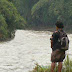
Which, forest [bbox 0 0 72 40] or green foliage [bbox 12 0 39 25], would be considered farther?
green foliage [bbox 12 0 39 25]

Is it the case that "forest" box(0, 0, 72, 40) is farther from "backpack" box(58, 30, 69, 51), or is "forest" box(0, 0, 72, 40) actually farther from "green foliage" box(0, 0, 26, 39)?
"backpack" box(58, 30, 69, 51)

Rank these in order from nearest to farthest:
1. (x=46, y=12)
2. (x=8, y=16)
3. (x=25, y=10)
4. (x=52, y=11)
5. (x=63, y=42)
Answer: (x=63, y=42)
(x=8, y=16)
(x=52, y=11)
(x=46, y=12)
(x=25, y=10)

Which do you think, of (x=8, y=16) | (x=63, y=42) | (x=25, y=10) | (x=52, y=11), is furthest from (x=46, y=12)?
(x=63, y=42)

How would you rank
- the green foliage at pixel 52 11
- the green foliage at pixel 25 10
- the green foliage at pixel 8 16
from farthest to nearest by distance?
the green foliage at pixel 25 10 → the green foliage at pixel 52 11 → the green foliage at pixel 8 16

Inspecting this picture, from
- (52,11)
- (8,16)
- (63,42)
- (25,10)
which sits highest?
(25,10)

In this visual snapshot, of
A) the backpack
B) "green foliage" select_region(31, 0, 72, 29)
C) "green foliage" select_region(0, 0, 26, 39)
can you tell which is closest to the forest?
"green foliage" select_region(31, 0, 72, 29)

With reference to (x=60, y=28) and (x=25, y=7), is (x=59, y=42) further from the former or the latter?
(x=25, y=7)

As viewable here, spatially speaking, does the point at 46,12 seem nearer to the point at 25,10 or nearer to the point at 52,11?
the point at 52,11

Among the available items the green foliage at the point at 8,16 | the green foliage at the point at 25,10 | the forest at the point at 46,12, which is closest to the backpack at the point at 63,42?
the green foliage at the point at 8,16

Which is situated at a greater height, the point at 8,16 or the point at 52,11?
the point at 52,11

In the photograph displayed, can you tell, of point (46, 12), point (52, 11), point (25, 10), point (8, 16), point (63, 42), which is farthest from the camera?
point (25, 10)

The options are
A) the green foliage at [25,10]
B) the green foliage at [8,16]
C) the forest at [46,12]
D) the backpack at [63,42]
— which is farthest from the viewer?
the green foliage at [25,10]

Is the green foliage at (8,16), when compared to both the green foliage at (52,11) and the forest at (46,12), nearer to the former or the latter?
the forest at (46,12)

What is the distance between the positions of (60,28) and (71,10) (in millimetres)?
26812
